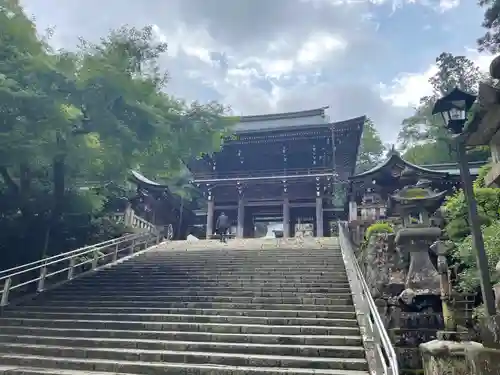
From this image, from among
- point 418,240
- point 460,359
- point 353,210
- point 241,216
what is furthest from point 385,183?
point 460,359

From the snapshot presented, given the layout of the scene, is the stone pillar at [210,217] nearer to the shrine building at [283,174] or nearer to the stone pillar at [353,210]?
the shrine building at [283,174]

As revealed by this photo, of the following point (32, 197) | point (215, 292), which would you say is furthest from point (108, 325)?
point (32, 197)

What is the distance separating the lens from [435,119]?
36062 mm

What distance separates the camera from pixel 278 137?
23.6m

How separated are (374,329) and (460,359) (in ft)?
5.63

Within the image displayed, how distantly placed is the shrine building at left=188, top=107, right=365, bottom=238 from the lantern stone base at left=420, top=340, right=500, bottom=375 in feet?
55.6

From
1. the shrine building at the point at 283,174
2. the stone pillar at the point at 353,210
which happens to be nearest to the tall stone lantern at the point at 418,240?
the stone pillar at the point at 353,210

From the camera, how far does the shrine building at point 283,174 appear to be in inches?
899

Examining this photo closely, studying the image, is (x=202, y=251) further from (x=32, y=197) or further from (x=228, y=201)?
(x=228, y=201)

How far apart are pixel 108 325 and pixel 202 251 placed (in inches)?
256

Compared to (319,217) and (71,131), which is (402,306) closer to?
(71,131)

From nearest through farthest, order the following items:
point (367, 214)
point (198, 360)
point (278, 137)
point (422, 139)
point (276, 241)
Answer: point (198, 360)
point (276, 241)
point (367, 214)
point (278, 137)
point (422, 139)

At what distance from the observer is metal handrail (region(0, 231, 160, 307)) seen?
9.94 m

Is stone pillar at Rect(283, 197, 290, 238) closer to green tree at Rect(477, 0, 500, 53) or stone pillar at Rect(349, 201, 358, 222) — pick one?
stone pillar at Rect(349, 201, 358, 222)
